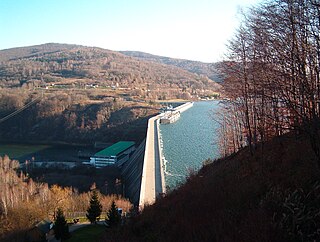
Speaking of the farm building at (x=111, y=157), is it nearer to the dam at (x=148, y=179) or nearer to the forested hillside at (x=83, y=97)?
the dam at (x=148, y=179)

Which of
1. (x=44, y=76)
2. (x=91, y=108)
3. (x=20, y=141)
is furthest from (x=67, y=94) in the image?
(x=44, y=76)

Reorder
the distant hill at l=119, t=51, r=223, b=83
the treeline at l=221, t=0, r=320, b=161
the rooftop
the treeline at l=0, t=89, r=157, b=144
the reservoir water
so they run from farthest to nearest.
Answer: the distant hill at l=119, t=51, r=223, b=83 < the treeline at l=0, t=89, r=157, b=144 < the rooftop < the reservoir water < the treeline at l=221, t=0, r=320, b=161

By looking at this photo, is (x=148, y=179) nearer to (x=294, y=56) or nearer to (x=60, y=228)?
(x=60, y=228)

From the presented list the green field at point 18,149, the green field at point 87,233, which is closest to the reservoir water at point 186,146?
the green field at point 87,233

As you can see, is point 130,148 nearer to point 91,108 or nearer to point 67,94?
point 91,108

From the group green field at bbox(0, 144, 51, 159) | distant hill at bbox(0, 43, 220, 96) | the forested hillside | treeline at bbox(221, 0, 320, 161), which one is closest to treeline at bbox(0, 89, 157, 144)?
the forested hillside

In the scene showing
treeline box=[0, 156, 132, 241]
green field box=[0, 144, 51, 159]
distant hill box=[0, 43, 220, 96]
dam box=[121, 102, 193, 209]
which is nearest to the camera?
treeline box=[0, 156, 132, 241]

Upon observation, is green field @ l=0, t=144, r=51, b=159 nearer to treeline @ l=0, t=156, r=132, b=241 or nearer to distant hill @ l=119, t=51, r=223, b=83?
treeline @ l=0, t=156, r=132, b=241
